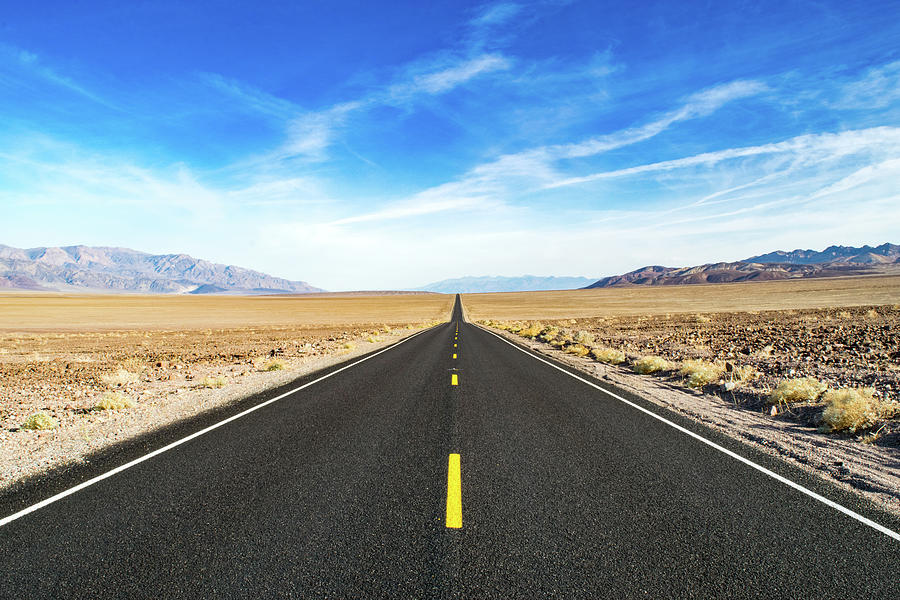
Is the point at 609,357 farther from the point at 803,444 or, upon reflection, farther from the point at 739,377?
the point at 803,444

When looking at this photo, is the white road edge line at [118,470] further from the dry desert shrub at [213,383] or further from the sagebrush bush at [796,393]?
the sagebrush bush at [796,393]

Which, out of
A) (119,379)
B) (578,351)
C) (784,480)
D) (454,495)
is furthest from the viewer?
(578,351)

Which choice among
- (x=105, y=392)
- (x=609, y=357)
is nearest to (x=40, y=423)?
(x=105, y=392)

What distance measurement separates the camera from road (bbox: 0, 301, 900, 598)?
132 inches

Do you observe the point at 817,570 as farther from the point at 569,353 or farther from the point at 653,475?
the point at 569,353

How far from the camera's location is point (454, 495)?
15.7ft

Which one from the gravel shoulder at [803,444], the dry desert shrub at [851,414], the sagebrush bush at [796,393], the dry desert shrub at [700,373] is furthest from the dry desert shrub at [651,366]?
the dry desert shrub at [851,414]

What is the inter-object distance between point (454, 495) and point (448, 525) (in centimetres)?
65

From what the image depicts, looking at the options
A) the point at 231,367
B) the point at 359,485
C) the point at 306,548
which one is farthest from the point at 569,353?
the point at 306,548

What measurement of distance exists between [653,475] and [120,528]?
5752 mm

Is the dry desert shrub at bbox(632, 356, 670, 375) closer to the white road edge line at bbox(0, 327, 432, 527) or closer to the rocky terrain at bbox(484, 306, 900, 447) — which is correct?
the rocky terrain at bbox(484, 306, 900, 447)

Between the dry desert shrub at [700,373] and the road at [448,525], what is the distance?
A: 590 cm

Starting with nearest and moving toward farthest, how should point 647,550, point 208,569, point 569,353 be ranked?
point 208,569, point 647,550, point 569,353

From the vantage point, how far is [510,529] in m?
4.08
